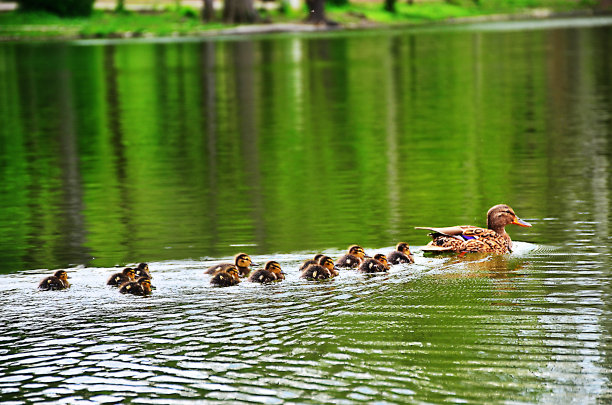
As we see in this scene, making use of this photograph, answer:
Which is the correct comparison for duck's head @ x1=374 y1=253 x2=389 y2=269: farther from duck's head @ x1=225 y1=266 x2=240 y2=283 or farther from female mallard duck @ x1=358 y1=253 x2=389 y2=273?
duck's head @ x1=225 y1=266 x2=240 y2=283

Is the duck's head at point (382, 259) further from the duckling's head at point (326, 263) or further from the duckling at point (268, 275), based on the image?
the duckling at point (268, 275)

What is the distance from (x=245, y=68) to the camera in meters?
46.1

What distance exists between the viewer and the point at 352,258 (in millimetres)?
11094

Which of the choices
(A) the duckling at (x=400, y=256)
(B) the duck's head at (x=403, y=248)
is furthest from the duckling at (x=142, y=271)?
(B) the duck's head at (x=403, y=248)

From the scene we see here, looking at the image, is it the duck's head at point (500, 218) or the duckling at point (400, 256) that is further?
the duck's head at point (500, 218)

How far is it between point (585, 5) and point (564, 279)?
107m

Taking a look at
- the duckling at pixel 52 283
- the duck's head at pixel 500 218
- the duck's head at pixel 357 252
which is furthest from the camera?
the duck's head at pixel 500 218

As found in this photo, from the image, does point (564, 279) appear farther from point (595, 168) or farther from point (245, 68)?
point (245, 68)

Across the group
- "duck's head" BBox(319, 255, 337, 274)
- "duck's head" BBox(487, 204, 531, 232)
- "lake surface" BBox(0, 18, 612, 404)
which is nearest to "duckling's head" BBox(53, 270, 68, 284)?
"lake surface" BBox(0, 18, 612, 404)

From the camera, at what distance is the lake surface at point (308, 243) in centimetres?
819

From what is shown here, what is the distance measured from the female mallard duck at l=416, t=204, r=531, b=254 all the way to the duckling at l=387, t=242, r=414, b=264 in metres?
0.45

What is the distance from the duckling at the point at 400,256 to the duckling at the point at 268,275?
47.1 inches

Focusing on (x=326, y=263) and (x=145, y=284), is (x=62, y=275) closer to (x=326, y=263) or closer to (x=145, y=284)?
(x=145, y=284)

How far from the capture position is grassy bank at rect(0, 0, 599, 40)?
260 feet
